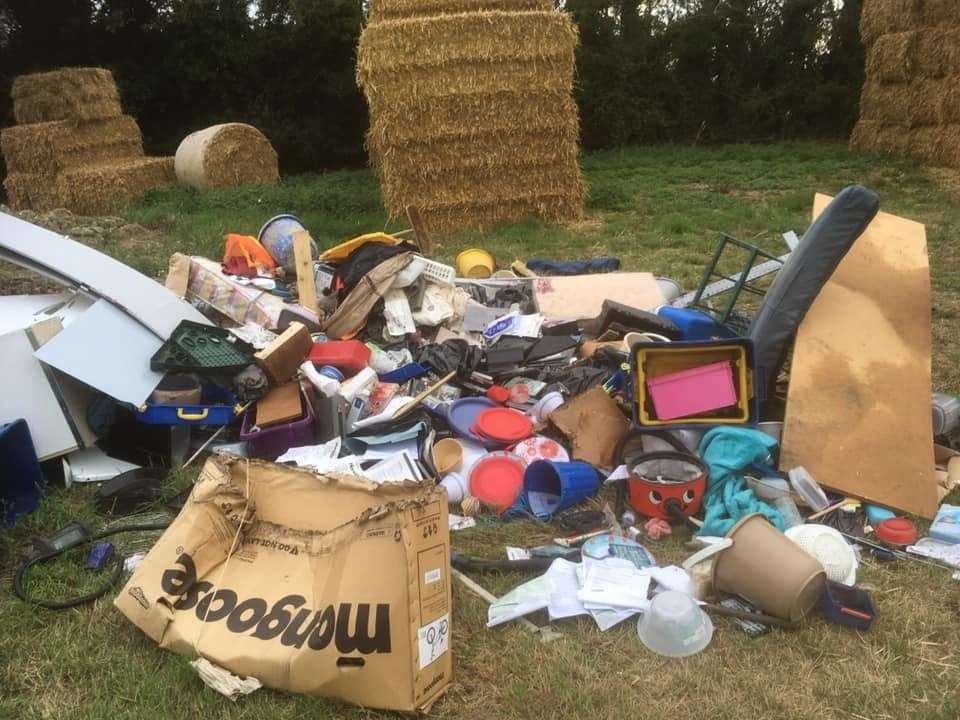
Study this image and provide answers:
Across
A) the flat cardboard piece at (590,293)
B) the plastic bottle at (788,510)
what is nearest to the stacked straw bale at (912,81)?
the flat cardboard piece at (590,293)

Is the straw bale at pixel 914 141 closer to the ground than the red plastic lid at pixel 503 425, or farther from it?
farther from it

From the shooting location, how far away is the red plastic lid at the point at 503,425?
3.88 m

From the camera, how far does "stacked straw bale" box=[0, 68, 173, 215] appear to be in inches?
466

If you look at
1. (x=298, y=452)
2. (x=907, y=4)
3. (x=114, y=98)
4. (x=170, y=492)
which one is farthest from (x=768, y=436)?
(x=114, y=98)

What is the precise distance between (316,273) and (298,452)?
7.74ft

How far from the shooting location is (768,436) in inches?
141

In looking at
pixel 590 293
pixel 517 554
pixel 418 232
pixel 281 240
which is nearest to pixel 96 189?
pixel 418 232

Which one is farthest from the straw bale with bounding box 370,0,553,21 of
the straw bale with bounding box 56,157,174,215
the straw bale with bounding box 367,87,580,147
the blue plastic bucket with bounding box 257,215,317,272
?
the straw bale with bounding box 56,157,174,215

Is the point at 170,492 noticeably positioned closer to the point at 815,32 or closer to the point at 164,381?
the point at 164,381

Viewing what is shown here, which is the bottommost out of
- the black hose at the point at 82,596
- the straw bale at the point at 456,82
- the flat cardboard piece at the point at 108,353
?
the black hose at the point at 82,596

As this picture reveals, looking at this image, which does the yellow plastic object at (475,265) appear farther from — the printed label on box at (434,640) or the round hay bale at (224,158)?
the round hay bale at (224,158)

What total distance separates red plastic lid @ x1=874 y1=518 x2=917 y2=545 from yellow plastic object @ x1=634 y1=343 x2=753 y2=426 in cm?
74

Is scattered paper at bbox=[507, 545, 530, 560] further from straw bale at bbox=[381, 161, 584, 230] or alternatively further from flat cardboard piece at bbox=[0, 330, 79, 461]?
straw bale at bbox=[381, 161, 584, 230]

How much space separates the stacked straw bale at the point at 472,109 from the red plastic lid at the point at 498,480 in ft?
19.6
